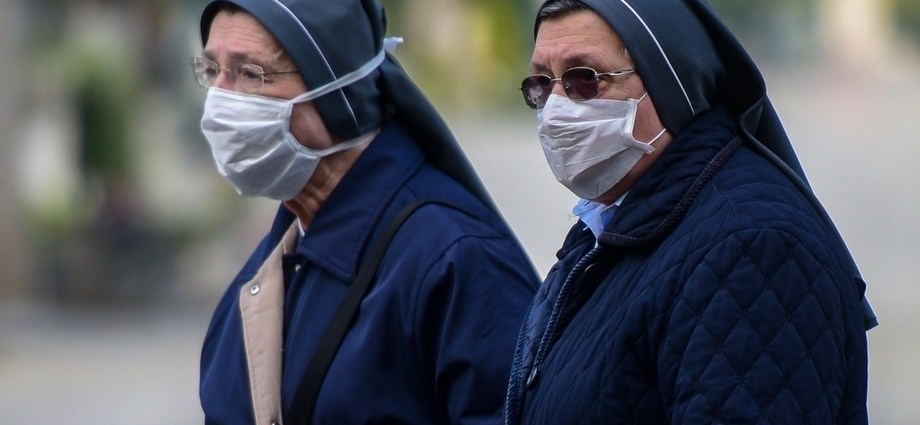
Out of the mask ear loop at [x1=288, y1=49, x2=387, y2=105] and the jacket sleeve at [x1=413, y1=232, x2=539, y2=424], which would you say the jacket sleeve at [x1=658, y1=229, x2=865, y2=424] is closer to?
the jacket sleeve at [x1=413, y1=232, x2=539, y2=424]

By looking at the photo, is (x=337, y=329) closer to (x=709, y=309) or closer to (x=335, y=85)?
(x=335, y=85)

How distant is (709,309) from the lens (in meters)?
1.93

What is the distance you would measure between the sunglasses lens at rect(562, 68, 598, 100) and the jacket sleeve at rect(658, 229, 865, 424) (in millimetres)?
459

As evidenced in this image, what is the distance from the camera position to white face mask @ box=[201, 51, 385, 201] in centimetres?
315

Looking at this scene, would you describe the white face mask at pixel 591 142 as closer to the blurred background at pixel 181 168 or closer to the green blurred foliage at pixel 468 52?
the blurred background at pixel 181 168

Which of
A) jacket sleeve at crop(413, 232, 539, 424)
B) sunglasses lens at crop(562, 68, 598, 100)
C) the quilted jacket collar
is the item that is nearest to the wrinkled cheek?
jacket sleeve at crop(413, 232, 539, 424)

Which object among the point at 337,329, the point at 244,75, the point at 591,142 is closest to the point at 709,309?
the point at 591,142

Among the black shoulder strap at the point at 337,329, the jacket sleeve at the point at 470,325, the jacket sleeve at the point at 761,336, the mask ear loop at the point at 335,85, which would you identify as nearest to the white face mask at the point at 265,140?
the mask ear loop at the point at 335,85

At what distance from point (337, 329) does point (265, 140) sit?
0.52 m

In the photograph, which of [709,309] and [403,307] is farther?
[403,307]

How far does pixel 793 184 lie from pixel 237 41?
4.81 ft

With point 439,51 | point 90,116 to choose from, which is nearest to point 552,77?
point 439,51

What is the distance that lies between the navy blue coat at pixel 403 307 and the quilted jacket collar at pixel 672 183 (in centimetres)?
66

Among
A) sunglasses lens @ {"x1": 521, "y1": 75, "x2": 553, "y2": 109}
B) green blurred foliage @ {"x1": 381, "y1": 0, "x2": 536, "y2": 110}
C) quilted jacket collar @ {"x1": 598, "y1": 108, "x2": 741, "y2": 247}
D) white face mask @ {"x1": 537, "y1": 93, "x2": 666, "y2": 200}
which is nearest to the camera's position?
quilted jacket collar @ {"x1": 598, "y1": 108, "x2": 741, "y2": 247}
